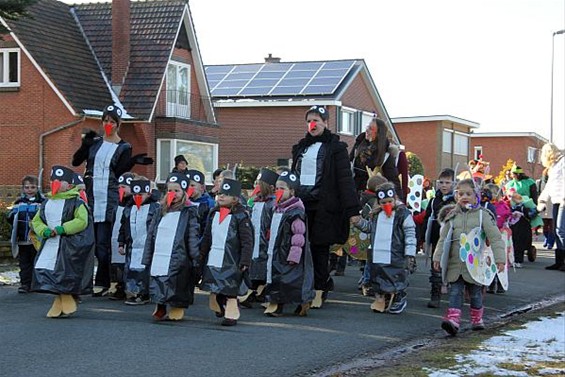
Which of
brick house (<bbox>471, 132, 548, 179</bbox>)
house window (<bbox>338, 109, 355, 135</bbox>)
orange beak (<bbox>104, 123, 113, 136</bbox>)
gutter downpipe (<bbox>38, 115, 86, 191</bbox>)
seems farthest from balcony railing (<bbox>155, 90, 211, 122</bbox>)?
brick house (<bbox>471, 132, 548, 179</bbox>)

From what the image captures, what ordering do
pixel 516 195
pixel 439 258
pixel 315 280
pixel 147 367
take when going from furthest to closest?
pixel 516 195
pixel 315 280
pixel 439 258
pixel 147 367

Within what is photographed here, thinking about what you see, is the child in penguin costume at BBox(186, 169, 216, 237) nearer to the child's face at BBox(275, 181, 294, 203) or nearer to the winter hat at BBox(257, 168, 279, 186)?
the winter hat at BBox(257, 168, 279, 186)

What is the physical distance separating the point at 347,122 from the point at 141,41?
14.7 m

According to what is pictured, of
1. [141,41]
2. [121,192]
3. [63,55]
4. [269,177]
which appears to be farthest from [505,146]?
[121,192]

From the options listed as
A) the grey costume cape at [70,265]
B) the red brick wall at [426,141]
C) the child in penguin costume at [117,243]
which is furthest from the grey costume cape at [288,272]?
the red brick wall at [426,141]

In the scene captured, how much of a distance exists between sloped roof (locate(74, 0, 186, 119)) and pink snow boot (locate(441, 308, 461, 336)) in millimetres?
24530

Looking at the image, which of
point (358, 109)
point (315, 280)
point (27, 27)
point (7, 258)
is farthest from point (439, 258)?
point (358, 109)

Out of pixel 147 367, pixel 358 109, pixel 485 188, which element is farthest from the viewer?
pixel 358 109

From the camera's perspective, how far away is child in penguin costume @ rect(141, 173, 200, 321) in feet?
30.7

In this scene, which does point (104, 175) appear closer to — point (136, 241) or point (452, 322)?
point (136, 241)

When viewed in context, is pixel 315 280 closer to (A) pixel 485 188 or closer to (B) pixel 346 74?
(A) pixel 485 188

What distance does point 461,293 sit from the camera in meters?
9.60

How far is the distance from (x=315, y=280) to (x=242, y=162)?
34158 millimetres

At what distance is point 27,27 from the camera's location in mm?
31812
